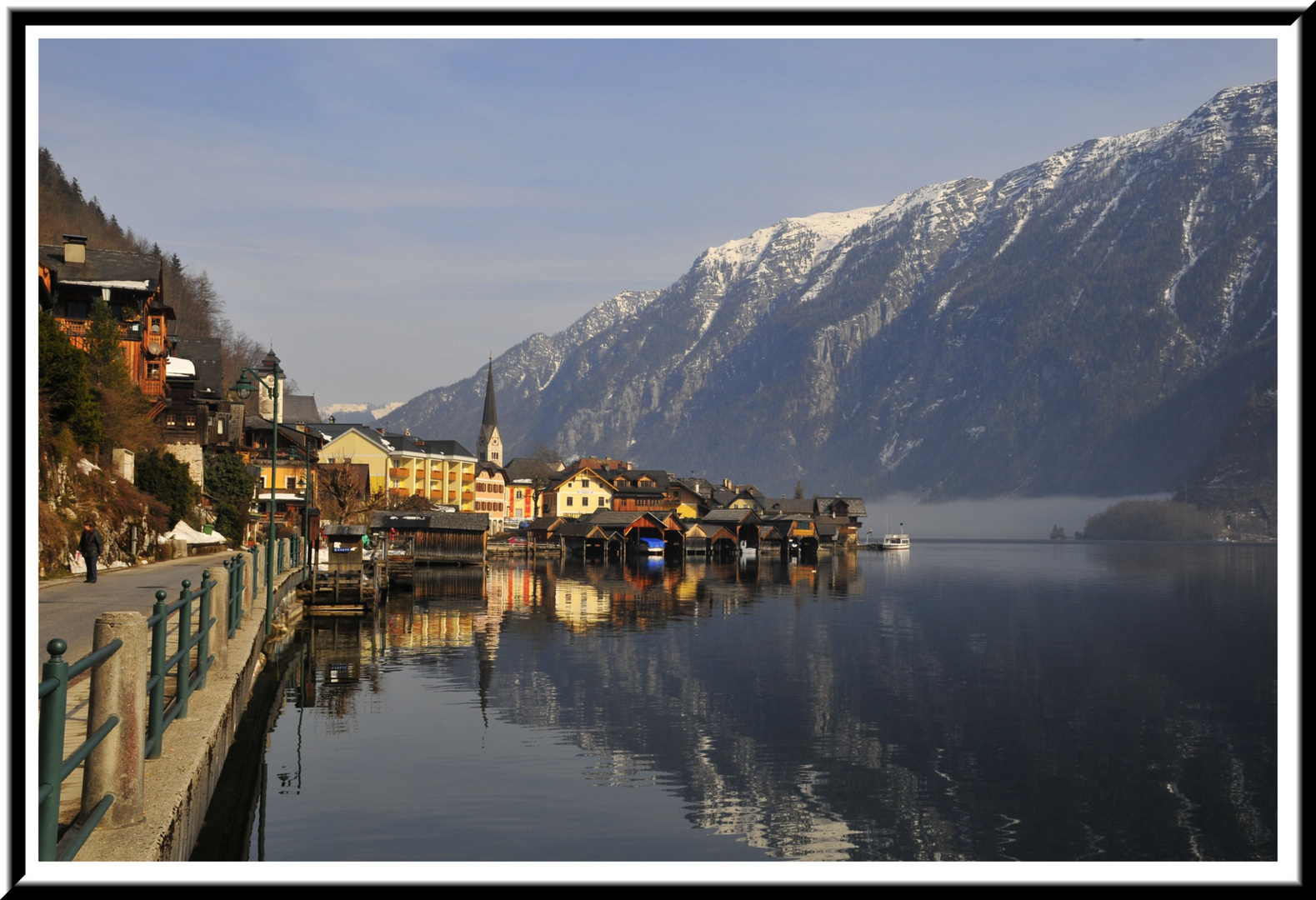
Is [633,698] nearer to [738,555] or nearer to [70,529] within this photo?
[70,529]

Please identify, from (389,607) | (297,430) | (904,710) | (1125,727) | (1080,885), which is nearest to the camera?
(1080,885)

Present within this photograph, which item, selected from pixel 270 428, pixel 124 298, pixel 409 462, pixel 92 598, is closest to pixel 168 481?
pixel 124 298

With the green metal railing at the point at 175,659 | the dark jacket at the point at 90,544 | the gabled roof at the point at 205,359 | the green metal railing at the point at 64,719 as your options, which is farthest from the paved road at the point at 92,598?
the gabled roof at the point at 205,359

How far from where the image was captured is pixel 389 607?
6675 cm

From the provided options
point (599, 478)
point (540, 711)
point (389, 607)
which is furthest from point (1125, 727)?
point (599, 478)

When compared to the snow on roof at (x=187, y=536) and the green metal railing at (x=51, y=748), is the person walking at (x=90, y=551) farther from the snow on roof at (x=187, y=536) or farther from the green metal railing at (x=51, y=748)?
the green metal railing at (x=51, y=748)

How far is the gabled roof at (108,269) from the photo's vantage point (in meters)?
70.4

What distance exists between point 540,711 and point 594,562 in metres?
101

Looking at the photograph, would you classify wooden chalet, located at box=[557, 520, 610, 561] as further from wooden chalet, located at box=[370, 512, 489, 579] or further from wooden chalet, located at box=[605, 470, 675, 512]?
wooden chalet, located at box=[370, 512, 489, 579]

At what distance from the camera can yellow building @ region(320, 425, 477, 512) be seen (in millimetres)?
154875

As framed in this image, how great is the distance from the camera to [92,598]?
31.6 meters

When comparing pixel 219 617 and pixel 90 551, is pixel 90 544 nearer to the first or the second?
pixel 90 551

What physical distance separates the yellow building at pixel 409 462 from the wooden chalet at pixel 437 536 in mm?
33589

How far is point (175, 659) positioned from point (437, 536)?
332ft
